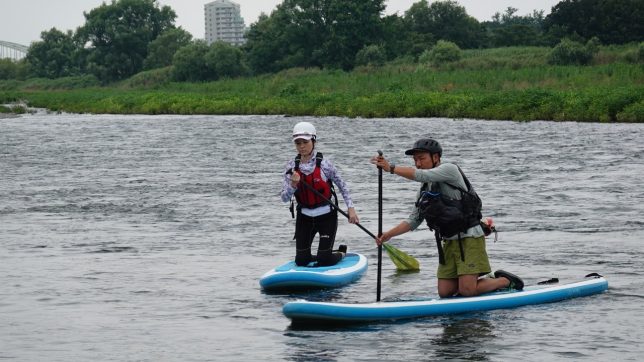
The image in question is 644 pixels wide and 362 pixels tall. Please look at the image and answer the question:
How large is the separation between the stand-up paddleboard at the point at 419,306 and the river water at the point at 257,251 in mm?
90

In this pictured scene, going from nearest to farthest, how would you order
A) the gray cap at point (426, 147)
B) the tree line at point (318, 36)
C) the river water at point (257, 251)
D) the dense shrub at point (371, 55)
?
the river water at point (257, 251) → the gray cap at point (426, 147) → the tree line at point (318, 36) → the dense shrub at point (371, 55)

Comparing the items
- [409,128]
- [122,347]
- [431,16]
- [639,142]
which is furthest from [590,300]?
[431,16]

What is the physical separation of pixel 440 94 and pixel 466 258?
3600 centimetres

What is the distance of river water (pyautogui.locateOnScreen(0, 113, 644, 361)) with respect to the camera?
9320mm

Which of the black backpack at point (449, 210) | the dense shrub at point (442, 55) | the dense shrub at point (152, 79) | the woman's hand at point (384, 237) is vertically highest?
the dense shrub at point (442, 55)

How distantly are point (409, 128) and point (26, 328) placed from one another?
2775 cm

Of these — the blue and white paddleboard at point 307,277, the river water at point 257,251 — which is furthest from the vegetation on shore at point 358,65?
the blue and white paddleboard at point 307,277

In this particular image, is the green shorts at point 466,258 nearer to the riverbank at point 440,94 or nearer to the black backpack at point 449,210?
the black backpack at point 449,210

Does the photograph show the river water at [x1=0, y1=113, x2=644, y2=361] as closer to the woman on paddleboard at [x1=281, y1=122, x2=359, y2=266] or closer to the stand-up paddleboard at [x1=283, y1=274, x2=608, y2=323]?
the stand-up paddleboard at [x1=283, y1=274, x2=608, y2=323]

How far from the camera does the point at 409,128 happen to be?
37.1 metres

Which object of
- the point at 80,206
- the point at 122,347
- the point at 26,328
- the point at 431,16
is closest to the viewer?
the point at 122,347

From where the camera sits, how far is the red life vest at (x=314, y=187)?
36.2 ft

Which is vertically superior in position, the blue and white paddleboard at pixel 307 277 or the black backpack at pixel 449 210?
the black backpack at pixel 449 210

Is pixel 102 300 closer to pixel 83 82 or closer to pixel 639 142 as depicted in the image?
pixel 639 142
